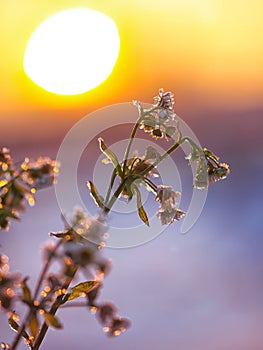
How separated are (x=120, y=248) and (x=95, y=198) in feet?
0.97

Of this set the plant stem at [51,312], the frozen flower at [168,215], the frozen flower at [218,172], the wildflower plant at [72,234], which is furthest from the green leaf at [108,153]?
the plant stem at [51,312]

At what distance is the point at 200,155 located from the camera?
183 centimetres

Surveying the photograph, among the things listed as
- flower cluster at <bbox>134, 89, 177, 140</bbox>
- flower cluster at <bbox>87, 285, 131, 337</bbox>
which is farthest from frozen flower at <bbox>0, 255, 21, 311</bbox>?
flower cluster at <bbox>134, 89, 177, 140</bbox>

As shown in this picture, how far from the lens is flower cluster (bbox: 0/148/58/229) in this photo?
4.02 ft

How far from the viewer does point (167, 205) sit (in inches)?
69.0

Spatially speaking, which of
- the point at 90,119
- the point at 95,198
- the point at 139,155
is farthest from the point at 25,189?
the point at 90,119

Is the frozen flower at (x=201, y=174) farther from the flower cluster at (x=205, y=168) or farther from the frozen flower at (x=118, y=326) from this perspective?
the frozen flower at (x=118, y=326)

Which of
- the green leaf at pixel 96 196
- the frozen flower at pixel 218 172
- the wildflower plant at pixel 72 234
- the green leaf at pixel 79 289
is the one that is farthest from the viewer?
the frozen flower at pixel 218 172

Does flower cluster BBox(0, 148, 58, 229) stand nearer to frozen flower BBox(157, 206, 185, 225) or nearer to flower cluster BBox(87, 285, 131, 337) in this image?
flower cluster BBox(87, 285, 131, 337)

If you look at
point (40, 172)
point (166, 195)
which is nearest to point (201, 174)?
point (166, 195)

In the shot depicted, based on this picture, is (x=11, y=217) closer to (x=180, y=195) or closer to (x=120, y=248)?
(x=120, y=248)

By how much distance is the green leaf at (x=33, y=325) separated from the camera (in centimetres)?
123

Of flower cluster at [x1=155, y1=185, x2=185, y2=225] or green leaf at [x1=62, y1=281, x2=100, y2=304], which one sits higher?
flower cluster at [x1=155, y1=185, x2=185, y2=225]

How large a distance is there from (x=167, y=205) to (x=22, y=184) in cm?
59
